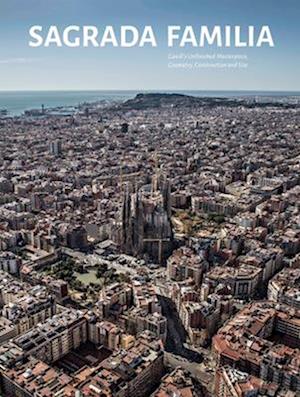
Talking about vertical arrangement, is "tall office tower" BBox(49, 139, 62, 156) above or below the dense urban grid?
above

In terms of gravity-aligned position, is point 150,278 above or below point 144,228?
below

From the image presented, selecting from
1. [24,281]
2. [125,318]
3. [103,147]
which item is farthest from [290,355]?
[103,147]

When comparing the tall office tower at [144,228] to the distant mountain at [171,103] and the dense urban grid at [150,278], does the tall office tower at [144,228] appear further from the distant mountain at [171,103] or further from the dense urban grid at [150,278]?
the distant mountain at [171,103]

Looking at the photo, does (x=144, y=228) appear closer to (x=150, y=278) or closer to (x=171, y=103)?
Result: (x=150, y=278)

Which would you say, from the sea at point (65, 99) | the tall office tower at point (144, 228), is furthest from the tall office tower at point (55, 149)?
the sea at point (65, 99)

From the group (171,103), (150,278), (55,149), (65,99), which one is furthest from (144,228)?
(65,99)

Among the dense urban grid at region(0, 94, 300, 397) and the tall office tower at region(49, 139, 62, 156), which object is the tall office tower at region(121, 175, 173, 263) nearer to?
the dense urban grid at region(0, 94, 300, 397)

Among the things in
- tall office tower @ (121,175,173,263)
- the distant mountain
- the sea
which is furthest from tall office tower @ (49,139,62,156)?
the sea
